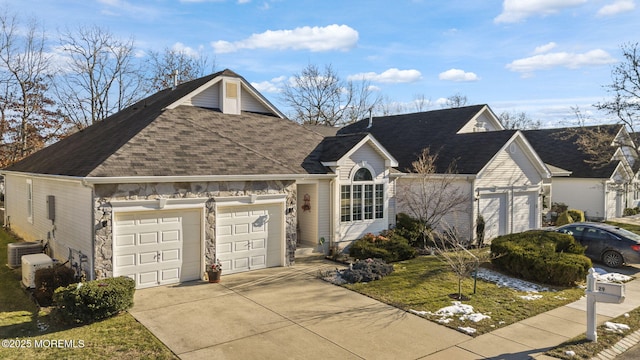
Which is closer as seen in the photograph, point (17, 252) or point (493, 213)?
point (17, 252)

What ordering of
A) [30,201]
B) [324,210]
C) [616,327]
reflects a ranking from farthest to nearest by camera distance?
[30,201]
[324,210]
[616,327]

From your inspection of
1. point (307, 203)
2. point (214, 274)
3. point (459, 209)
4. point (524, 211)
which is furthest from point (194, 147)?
point (524, 211)

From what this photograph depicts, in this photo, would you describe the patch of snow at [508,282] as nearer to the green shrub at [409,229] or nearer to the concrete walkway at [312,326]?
the concrete walkway at [312,326]

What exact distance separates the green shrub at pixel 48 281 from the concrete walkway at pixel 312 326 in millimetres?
1965

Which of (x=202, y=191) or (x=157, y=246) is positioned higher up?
(x=202, y=191)

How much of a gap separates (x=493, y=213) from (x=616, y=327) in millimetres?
11397

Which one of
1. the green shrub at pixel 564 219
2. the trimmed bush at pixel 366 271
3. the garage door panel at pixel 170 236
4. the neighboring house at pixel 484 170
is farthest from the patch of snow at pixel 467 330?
the green shrub at pixel 564 219

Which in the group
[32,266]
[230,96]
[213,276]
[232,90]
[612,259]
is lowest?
[612,259]

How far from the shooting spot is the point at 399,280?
13797 mm

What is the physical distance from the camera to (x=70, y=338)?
8.69 m

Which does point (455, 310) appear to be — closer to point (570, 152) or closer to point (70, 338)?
point (70, 338)

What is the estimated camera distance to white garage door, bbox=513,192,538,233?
73.3ft

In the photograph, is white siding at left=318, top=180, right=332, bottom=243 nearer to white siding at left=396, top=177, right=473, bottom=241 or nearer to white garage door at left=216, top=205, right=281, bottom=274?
white garage door at left=216, top=205, right=281, bottom=274

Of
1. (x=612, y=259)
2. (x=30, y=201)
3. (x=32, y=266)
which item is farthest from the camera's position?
(x=30, y=201)
